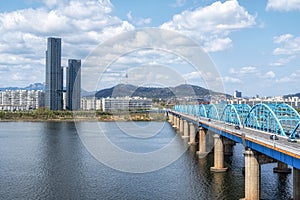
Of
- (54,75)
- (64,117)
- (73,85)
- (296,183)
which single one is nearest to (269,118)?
(296,183)

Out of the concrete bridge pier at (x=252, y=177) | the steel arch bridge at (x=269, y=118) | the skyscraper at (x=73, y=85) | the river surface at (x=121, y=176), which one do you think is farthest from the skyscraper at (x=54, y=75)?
the concrete bridge pier at (x=252, y=177)

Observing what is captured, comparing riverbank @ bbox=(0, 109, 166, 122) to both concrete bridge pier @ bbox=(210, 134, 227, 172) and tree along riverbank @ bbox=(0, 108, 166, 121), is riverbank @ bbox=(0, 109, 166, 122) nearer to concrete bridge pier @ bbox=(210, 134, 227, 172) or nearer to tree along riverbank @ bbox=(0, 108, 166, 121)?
tree along riverbank @ bbox=(0, 108, 166, 121)

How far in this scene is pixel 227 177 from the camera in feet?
77.0

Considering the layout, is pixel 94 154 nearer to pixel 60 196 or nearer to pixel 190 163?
pixel 190 163

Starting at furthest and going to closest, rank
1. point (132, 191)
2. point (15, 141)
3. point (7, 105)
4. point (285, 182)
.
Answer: point (7, 105), point (15, 141), point (285, 182), point (132, 191)

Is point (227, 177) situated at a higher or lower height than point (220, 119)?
lower

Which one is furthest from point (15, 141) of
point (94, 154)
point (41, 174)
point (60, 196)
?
point (60, 196)

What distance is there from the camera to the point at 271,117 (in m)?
20.9

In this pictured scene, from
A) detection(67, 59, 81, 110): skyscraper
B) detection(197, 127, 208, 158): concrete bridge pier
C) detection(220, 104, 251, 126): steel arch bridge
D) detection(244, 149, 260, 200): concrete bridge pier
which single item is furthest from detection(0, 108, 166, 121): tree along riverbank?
detection(244, 149, 260, 200): concrete bridge pier

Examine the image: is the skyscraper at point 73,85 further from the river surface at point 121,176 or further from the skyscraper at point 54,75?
the river surface at point 121,176

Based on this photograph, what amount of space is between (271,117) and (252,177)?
4437 mm

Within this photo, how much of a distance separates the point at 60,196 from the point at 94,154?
44.8 feet

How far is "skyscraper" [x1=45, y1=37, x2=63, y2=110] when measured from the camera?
12469cm

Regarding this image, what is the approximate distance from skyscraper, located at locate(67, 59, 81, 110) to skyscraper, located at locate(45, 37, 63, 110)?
3997mm
